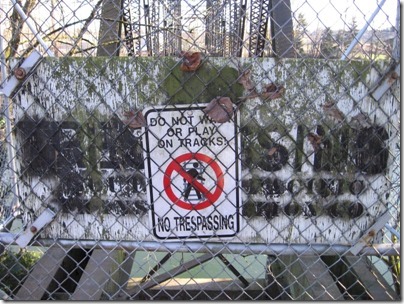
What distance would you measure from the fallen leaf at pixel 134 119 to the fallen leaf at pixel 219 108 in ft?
1.02

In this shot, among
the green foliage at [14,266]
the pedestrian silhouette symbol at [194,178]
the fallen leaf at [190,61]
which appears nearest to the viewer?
the fallen leaf at [190,61]

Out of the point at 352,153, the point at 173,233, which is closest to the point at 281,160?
the point at 352,153

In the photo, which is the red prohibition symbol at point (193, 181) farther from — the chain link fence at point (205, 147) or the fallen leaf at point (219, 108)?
the fallen leaf at point (219, 108)

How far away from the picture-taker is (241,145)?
201cm

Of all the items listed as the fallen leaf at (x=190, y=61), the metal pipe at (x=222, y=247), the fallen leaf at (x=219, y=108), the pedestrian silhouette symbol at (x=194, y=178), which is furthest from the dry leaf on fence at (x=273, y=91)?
the metal pipe at (x=222, y=247)

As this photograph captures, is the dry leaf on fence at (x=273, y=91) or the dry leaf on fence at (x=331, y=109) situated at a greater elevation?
the dry leaf on fence at (x=273, y=91)

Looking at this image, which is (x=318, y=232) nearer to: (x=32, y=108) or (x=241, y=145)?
(x=241, y=145)

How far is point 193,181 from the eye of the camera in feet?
6.76

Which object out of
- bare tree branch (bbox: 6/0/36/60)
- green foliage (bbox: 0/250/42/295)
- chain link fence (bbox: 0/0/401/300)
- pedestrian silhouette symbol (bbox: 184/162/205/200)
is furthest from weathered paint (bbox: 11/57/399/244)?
green foliage (bbox: 0/250/42/295)

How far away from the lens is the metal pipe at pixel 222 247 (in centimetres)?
212

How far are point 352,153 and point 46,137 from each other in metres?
1.50

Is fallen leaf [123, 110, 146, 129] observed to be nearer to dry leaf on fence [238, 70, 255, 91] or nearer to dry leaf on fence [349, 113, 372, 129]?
dry leaf on fence [238, 70, 255, 91]

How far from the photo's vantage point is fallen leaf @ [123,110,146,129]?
1991 mm

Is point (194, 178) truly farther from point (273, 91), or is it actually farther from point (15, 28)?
point (15, 28)
